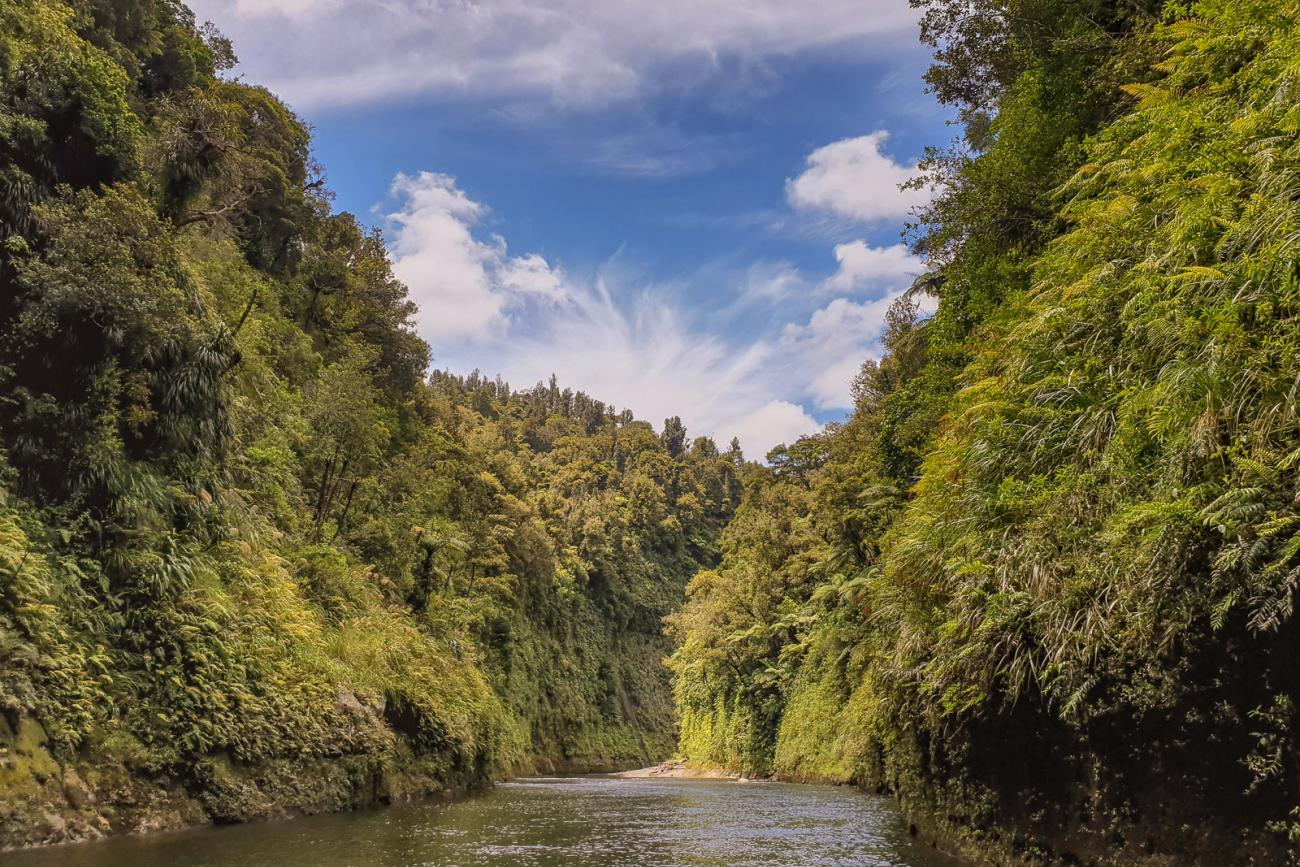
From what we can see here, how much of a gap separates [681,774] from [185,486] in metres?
40.5

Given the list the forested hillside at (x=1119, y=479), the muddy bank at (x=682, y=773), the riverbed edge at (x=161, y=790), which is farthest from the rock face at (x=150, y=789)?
the muddy bank at (x=682, y=773)

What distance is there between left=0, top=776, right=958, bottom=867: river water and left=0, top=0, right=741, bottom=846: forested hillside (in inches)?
52.1

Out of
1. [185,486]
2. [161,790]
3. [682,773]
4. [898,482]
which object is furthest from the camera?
[682,773]

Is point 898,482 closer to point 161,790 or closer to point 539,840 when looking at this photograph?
point 539,840

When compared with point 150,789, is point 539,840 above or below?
below

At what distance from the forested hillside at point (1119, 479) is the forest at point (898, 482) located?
0.16ft

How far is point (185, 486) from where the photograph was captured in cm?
1692

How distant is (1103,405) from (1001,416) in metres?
2.16

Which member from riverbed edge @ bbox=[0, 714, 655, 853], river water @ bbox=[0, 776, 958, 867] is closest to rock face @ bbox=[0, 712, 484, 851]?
riverbed edge @ bbox=[0, 714, 655, 853]

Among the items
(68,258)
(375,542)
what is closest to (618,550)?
(375,542)

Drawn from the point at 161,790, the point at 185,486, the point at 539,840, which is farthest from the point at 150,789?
the point at 539,840

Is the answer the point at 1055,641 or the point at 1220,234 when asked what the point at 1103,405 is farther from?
the point at 1055,641

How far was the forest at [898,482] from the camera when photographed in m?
6.96

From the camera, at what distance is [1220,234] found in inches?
333
